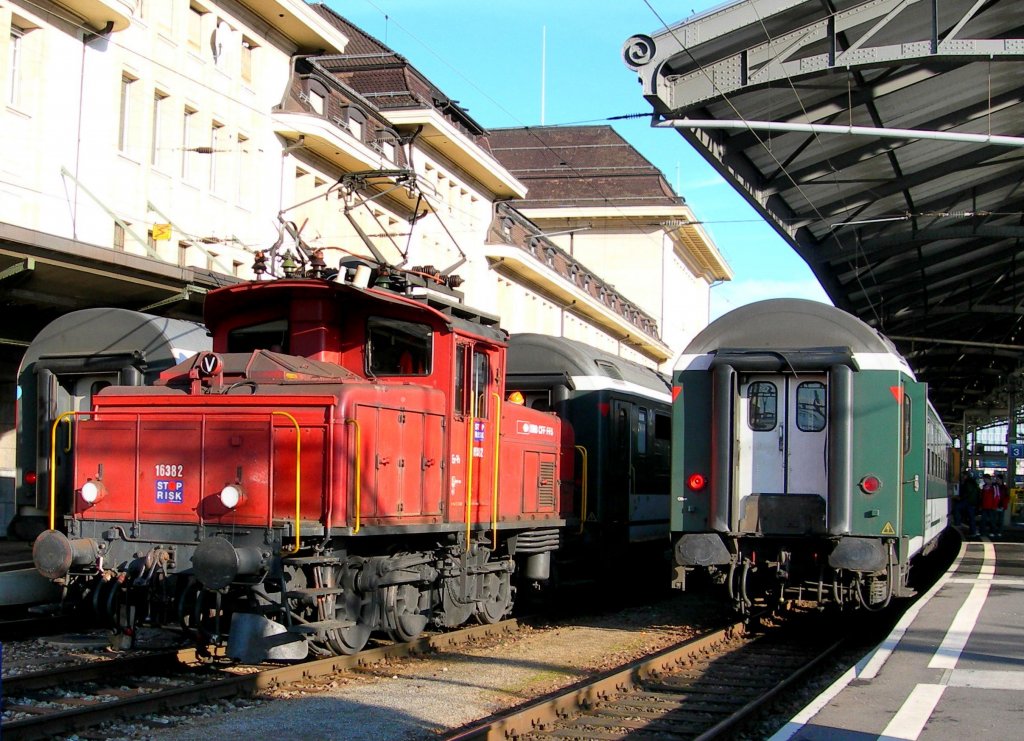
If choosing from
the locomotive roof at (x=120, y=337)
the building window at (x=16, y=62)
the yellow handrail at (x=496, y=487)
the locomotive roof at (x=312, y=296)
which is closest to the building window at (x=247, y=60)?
the building window at (x=16, y=62)

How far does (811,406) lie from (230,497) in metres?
6.66

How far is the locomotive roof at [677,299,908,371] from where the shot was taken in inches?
501

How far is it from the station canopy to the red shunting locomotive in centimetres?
496

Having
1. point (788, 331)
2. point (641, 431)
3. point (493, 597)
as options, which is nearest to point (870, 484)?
point (788, 331)

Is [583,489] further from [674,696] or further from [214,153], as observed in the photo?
[214,153]

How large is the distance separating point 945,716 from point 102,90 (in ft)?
67.8

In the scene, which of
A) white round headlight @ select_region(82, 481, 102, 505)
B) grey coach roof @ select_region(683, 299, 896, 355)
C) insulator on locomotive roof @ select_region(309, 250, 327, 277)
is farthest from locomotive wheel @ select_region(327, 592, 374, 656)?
grey coach roof @ select_region(683, 299, 896, 355)

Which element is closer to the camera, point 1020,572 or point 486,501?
point 486,501

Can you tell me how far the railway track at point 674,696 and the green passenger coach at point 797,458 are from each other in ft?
2.72

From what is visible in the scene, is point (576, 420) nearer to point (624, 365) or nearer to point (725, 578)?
point (624, 365)

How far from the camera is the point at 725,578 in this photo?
13.0 meters

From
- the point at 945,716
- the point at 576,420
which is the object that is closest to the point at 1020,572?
Answer: the point at 576,420

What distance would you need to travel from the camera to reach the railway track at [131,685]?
8.09 meters

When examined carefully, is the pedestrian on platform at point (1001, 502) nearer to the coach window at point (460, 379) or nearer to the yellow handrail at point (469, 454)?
the yellow handrail at point (469, 454)
